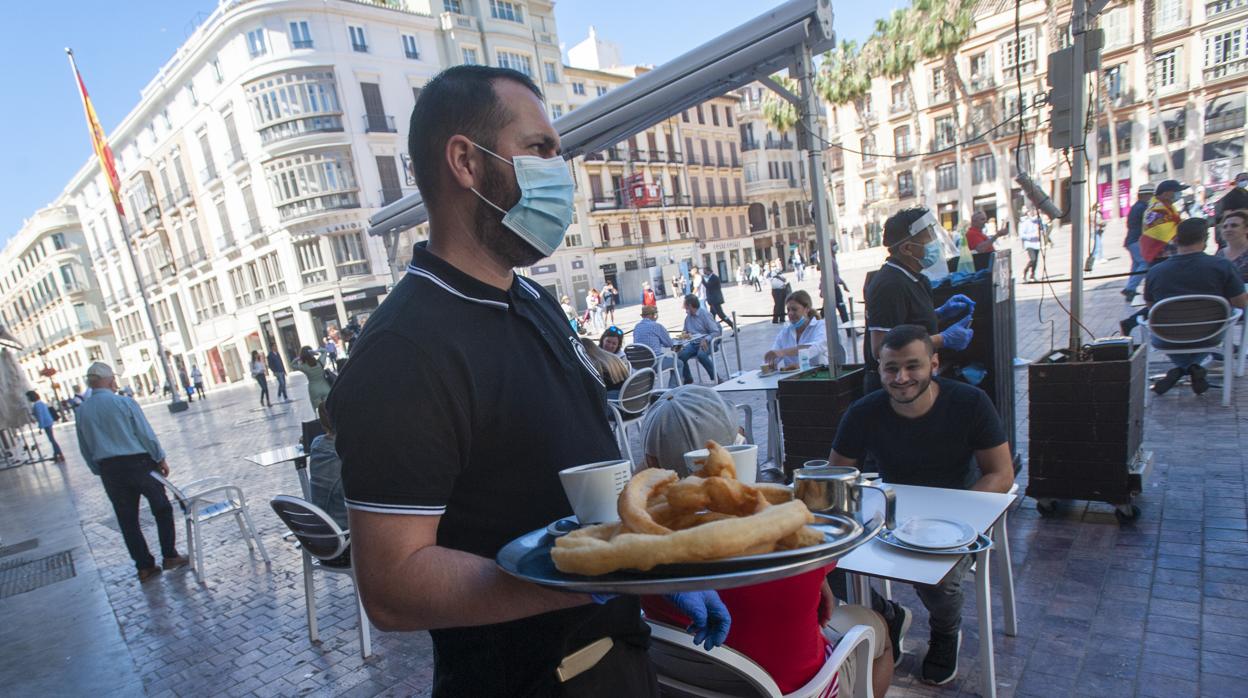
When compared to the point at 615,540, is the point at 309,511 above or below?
below

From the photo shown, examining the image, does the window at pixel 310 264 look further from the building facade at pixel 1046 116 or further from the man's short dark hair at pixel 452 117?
the man's short dark hair at pixel 452 117

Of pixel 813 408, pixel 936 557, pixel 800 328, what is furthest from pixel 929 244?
pixel 936 557

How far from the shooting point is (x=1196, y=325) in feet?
17.5

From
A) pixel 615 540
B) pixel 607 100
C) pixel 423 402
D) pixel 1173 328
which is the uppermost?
pixel 607 100

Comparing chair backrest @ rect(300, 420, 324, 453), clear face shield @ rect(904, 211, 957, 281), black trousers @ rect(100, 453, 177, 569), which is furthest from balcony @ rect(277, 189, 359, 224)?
clear face shield @ rect(904, 211, 957, 281)

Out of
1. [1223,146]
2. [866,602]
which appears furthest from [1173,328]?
[1223,146]

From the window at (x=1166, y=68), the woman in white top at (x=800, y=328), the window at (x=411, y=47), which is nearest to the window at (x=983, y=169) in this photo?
the window at (x=1166, y=68)

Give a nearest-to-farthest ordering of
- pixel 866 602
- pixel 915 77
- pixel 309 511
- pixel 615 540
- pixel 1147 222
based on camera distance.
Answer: pixel 615 540 < pixel 866 602 < pixel 309 511 < pixel 1147 222 < pixel 915 77

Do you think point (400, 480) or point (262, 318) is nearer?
point (400, 480)

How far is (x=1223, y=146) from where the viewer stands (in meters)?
34.2

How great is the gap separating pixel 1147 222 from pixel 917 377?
6832mm

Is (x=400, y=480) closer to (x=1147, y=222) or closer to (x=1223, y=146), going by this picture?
(x=1147, y=222)

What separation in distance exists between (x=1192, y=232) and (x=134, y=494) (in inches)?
401

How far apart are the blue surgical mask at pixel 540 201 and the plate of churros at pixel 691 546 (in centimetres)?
71
